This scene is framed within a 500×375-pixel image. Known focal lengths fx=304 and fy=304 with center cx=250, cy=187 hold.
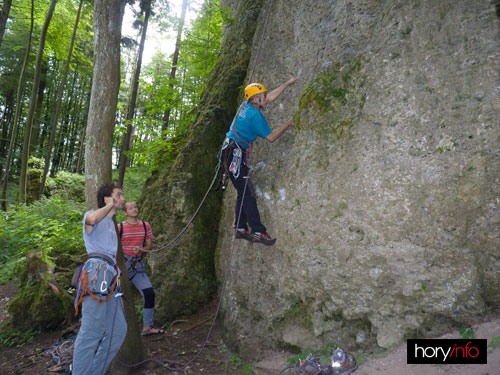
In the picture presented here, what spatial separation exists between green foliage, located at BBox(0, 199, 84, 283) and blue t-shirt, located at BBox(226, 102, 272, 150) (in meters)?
5.31

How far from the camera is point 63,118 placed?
2452 cm

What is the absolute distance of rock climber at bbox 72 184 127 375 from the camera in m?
3.47

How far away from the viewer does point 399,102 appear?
12.5 ft

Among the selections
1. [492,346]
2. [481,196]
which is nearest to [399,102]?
[481,196]

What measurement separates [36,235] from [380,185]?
845 centimetres

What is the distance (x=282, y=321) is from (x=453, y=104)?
12.0 feet

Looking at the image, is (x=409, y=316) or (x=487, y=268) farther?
(x=409, y=316)

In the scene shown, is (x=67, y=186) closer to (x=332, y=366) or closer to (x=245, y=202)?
(x=245, y=202)

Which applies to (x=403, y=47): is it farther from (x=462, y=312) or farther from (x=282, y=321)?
(x=282, y=321)

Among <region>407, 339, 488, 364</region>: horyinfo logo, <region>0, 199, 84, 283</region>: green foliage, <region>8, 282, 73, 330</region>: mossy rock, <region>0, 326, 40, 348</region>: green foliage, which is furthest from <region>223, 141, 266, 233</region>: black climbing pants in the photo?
<region>0, 199, 84, 283</region>: green foliage

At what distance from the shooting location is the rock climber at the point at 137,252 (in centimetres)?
529

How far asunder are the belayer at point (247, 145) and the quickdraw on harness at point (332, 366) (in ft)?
5.44

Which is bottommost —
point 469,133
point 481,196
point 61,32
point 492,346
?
point 492,346

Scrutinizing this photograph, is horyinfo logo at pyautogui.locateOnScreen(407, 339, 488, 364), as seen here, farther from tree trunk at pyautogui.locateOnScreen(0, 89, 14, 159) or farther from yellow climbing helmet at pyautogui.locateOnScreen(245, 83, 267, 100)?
tree trunk at pyautogui.locateOnScreen(0, 89, 14, 159)
